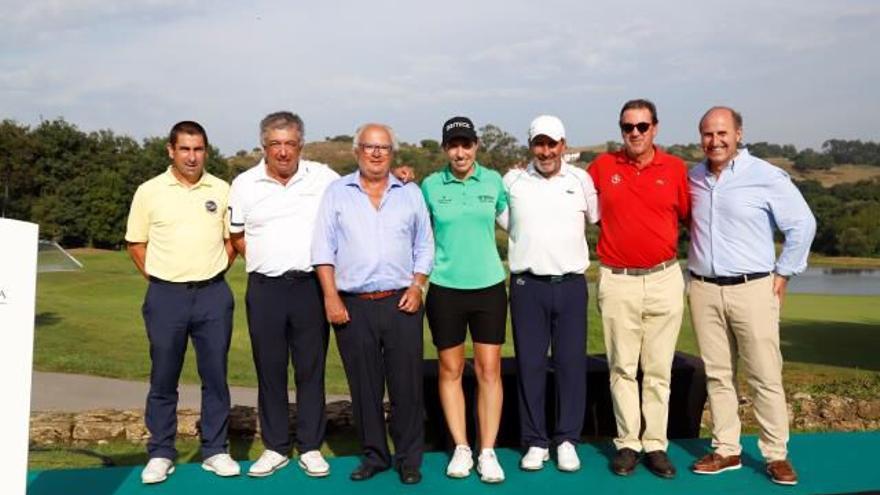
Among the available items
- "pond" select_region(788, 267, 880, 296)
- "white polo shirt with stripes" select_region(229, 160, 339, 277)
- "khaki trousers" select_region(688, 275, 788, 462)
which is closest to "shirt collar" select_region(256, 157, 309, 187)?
"white polo shirt with stripes" select_region(229, 160, 339, 277)

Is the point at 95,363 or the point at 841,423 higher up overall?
the point at 841,423

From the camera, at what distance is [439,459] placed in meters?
5.01

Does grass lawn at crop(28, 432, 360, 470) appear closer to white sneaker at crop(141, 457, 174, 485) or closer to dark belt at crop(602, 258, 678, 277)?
white sneaker at crop(141, 457, 174, 485)

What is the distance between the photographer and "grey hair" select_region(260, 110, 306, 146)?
4641mm

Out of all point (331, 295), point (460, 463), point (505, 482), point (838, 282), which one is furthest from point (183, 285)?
point (838, 282)

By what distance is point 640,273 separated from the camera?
186 inches

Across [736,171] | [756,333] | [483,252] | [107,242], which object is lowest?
[107,242]

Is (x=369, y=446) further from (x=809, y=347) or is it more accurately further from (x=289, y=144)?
(x=809, y=347)

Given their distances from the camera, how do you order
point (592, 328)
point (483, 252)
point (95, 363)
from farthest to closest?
1. point (592, 328)
2. point (95, 363)
3. point (483, 252)

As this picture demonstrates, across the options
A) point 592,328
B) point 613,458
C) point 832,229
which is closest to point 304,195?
point 613,458

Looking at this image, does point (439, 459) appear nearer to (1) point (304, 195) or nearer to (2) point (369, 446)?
(2) point (369, 446)

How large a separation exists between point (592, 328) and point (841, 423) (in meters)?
10.7

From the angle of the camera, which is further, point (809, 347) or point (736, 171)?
point (809, 347)

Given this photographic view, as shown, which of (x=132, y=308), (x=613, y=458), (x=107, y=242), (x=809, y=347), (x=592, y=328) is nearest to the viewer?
(x=613, y=458)
